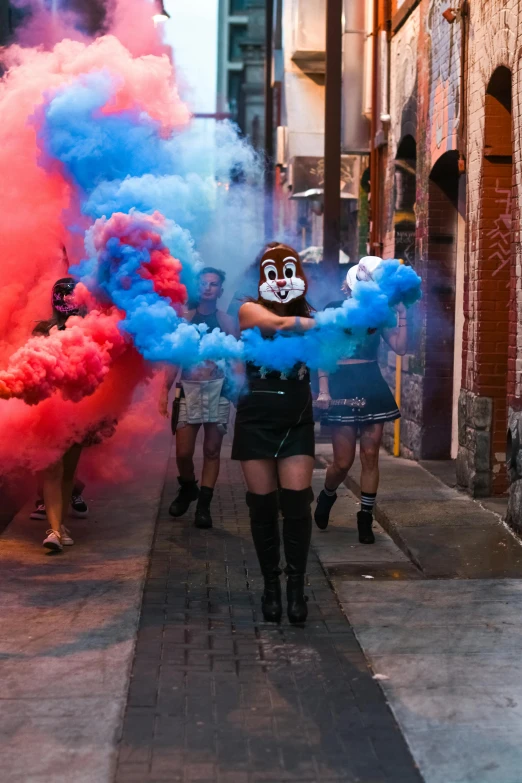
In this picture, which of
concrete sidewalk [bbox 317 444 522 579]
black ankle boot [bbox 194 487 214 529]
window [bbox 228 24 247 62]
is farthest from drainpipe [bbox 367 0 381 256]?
→ window [bbox 228 24 247 62]

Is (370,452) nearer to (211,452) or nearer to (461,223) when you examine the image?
(211,452)

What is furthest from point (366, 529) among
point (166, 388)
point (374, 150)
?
point (374, 150)

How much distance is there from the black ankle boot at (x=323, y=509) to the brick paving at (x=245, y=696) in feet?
3.95

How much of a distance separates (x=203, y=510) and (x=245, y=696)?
3.62m

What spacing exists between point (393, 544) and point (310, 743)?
3.61 meters

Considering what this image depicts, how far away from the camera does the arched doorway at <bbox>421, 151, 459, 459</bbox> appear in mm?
11000

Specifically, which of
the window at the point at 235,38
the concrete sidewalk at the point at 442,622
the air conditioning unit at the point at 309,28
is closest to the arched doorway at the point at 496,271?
the concrete sidewalk at the point at 442,622

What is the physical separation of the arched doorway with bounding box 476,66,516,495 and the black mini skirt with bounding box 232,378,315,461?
11.3 feet

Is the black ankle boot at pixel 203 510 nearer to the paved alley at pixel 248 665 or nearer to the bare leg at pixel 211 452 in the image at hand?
the bare leg at pixel 211 452

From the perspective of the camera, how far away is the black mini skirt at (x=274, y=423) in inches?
226

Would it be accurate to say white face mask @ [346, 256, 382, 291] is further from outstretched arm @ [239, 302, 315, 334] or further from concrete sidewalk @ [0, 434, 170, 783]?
concrete sidewalk @ [0, 434, 170, 783]

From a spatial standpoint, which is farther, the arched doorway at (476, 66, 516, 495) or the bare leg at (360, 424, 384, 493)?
the arched doorway at (476, 66, 516, 495)

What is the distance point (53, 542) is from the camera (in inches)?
286

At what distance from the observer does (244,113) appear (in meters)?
58.1
